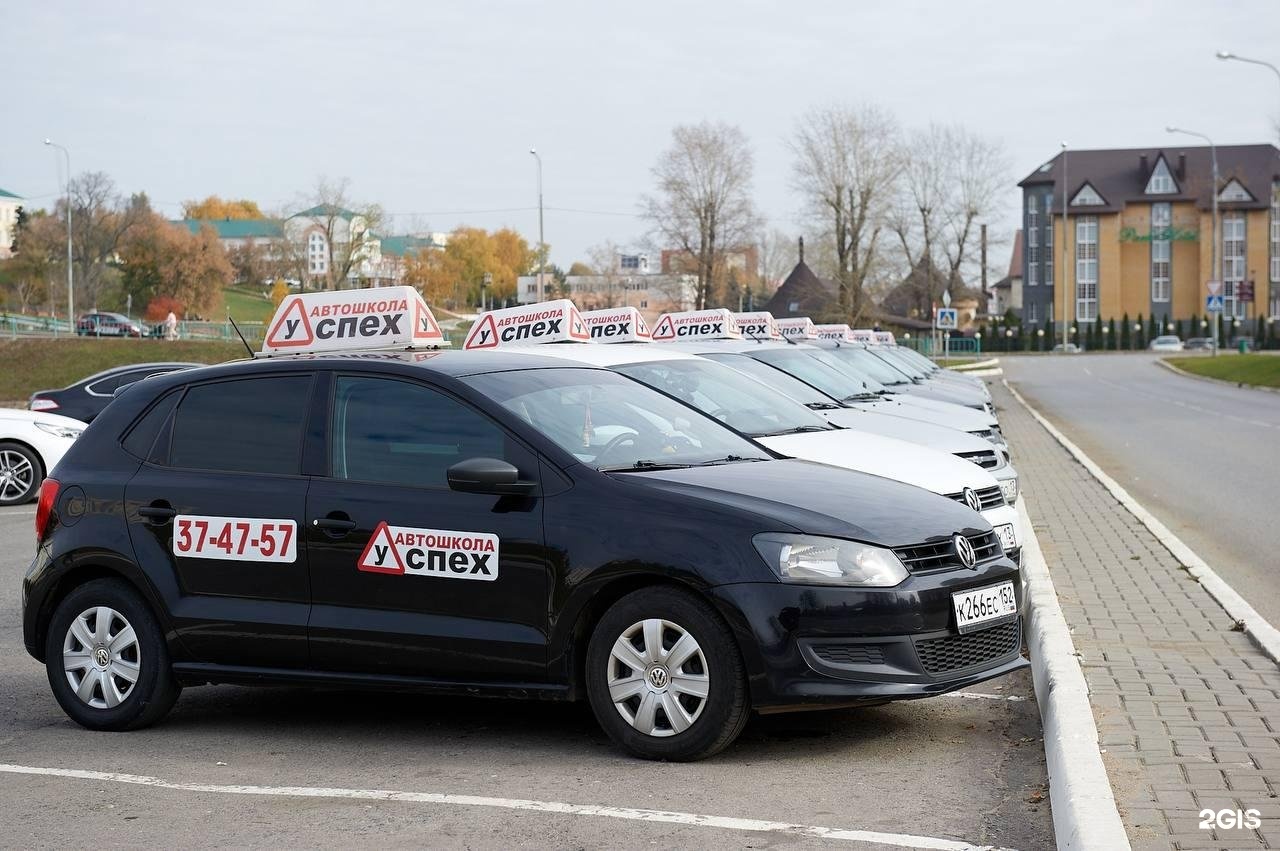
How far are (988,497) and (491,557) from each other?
395cm

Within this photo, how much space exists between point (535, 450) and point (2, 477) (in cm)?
1294

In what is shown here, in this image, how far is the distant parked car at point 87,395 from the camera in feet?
64.4

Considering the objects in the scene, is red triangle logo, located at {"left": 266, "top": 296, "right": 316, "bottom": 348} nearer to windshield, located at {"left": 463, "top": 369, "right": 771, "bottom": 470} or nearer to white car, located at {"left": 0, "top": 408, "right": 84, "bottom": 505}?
windshield, located at {"left": 463, "top": 369, "right": 771, "bottom": 470}

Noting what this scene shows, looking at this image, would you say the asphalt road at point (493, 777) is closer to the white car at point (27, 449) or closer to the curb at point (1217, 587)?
the curb at point (1217, 587)

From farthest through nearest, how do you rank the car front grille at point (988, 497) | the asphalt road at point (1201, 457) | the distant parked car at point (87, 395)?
the distant parked car at point (87, 395), the asphalt road at point (1201, 457), the car front grille at point (988, 497)

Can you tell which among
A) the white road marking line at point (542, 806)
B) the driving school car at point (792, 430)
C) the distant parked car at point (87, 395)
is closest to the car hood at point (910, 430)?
the driving school car at point (792, 430)

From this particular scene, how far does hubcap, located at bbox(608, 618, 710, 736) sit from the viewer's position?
5.54 meters

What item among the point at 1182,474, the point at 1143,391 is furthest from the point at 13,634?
the point at 1143,391

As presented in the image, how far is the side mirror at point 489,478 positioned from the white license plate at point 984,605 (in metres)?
1.72

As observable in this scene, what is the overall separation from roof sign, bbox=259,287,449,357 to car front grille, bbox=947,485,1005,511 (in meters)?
3.11

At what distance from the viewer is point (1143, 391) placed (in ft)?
151

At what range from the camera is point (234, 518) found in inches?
254

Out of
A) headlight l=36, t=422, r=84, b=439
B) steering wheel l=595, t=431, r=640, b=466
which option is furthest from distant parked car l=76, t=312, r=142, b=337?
steering wheel l=595, t=431, r=640, b=466

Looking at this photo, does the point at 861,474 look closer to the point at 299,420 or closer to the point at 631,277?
the point at 299,420
